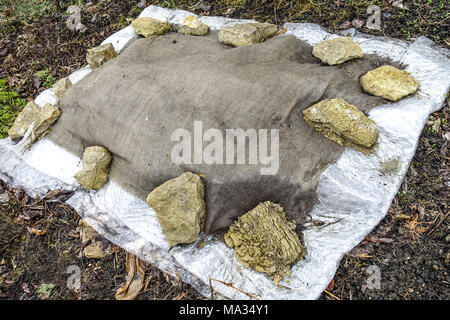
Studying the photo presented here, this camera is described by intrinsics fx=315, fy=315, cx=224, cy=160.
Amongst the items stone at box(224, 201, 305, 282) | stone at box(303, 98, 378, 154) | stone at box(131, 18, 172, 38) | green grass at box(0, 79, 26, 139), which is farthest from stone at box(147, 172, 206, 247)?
green grass at box(0, 79, 26, 139)

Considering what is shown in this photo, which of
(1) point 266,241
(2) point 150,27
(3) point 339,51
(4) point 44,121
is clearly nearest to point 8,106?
(4) point 44,121

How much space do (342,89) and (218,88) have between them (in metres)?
0.95

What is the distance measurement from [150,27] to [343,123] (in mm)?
2224

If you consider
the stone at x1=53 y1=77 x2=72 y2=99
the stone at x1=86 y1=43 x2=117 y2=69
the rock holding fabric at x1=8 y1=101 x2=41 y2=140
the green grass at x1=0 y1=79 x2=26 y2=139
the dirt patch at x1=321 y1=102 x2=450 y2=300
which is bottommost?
the dirt patch at x1=321 y1=102 x2=450 y2=300

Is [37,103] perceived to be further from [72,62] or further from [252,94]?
[252,94]

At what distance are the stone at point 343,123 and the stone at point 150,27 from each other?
1.88m

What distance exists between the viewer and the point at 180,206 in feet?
7.11

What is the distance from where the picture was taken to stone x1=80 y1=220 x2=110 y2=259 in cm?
243

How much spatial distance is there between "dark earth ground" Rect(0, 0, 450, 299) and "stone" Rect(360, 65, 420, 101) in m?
0.31

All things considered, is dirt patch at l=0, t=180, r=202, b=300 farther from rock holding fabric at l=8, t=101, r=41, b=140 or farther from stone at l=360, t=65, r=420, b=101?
stone at l=360, t=65, r=420, b=101

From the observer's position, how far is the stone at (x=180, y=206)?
7.04 ft

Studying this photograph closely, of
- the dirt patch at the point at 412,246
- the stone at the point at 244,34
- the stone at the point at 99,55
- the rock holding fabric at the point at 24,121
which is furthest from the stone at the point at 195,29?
the dirt patch at the point at 412,246

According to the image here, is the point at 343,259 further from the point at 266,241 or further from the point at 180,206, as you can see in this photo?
the point at 180,206

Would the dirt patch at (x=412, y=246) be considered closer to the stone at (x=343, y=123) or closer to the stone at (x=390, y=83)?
the stone at (x=343, y=123)
